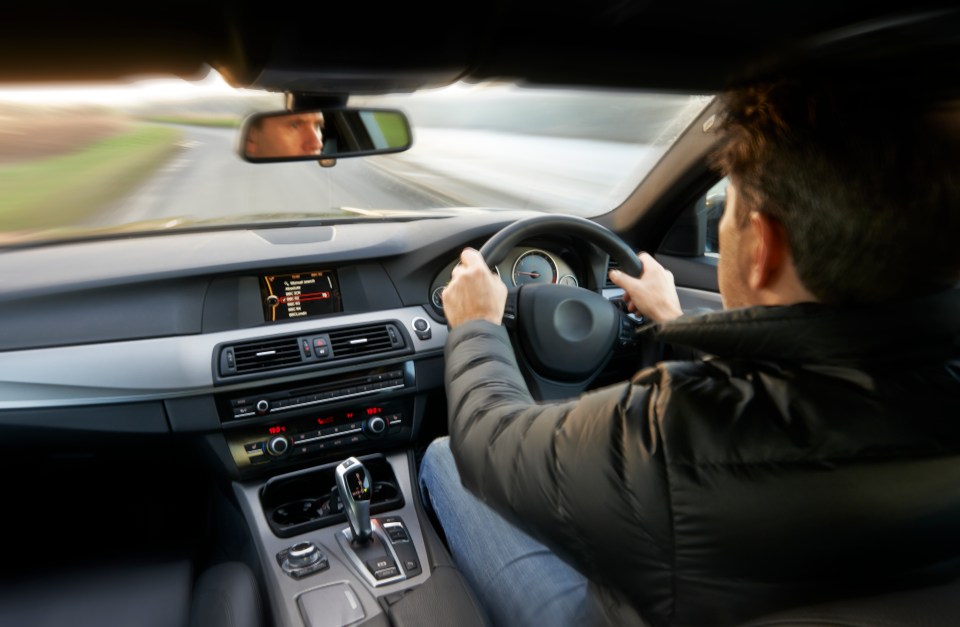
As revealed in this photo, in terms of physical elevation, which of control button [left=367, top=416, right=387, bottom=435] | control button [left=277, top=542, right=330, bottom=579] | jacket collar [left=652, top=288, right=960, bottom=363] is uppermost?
jacket collar [left=652, top=288, right=960, bottom=363]

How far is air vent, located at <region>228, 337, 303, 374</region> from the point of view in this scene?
267 cm

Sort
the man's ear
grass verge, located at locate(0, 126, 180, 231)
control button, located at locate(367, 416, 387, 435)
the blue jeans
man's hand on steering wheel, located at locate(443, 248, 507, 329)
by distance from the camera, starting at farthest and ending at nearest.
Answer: grass verge, located at locate(0, 126, 180, 231) → control button, located at locate(367, 416, 387, 435) → man's hand on steering wheel, located at locate(443, 248, 507, 329) → the blue jeans → the man's ear

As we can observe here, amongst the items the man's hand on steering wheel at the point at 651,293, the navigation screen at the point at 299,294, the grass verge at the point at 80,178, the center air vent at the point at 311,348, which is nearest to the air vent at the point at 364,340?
the center air vent at the point at 311,348

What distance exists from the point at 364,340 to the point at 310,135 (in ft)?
3.12

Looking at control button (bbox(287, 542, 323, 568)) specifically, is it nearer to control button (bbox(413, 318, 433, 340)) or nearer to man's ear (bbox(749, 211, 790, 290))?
control button (bbox(413, 318, 433, 340))

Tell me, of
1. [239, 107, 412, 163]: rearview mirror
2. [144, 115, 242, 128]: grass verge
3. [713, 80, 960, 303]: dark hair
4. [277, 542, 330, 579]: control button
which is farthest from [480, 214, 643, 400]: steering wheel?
[144, 115, 242, 128]: grass verge

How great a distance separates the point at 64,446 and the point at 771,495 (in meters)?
2.43

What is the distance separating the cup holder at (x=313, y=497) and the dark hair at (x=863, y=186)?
195 cm

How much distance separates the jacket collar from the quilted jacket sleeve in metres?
0.18

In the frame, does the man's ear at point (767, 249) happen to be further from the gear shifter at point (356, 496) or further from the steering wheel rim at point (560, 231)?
the gear shifter at point (356, 496)

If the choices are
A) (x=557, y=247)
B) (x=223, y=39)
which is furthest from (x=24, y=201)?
(x=223, y=39)

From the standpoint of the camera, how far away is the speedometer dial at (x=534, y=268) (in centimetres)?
303

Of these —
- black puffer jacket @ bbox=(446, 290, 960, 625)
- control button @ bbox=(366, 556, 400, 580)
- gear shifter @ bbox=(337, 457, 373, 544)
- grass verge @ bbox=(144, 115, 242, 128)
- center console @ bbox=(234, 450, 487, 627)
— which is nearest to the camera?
black puffer jacket @ bbox=(446, 290, 960, 625)

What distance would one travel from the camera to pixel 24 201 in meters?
3.30
